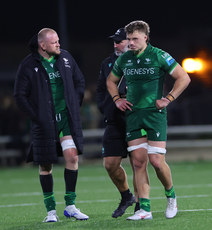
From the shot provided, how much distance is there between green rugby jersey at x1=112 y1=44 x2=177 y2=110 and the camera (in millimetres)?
8484

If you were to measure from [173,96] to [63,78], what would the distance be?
1323 mm

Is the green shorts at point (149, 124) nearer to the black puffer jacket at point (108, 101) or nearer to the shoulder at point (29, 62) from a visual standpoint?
the black puffer jacket at point (108, 101)

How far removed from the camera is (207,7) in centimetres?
3225

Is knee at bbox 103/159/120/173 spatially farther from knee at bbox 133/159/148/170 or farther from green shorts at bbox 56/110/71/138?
knee at bbox 133/159/148/170

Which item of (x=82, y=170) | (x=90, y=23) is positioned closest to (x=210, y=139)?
(x=82, y=170)

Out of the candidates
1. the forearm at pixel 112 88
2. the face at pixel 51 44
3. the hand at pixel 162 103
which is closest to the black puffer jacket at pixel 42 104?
the face at pixel 51 44

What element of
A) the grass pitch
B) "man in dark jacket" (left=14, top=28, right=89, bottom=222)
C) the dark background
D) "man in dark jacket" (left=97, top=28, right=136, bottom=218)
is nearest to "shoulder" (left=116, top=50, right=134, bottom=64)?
"man in dark jacket" (left=97, top=28, right=136, bottom=218)

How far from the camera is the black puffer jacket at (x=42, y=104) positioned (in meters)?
8.89

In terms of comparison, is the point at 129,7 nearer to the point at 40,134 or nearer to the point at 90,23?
the point at 90,23

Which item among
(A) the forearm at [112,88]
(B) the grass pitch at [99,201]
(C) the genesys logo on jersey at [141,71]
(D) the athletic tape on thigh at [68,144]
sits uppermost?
(C) the genesys logo on jersey at [141,71]

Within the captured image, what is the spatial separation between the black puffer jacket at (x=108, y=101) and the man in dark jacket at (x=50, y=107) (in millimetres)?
472

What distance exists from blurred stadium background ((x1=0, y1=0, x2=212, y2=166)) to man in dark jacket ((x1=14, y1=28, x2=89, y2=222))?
12581 millimetres

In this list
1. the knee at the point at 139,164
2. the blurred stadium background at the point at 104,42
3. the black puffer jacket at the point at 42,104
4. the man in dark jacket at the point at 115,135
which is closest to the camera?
the knee at the point at 139,164

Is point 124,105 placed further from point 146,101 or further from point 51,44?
point 51,44
